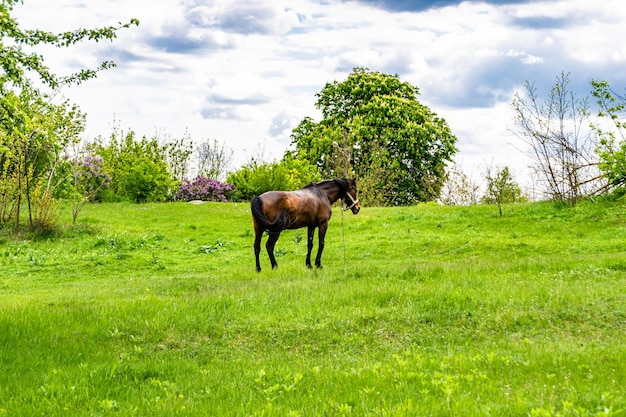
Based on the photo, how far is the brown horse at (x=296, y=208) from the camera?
51.3 ft

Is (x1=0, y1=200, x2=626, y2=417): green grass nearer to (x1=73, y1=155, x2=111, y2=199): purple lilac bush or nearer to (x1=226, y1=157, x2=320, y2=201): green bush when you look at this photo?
(x1=73, y1=155, x2=111, y2=199): purple lilac bush

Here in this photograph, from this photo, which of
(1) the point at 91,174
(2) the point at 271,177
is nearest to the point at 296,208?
(2) the point at 271,177

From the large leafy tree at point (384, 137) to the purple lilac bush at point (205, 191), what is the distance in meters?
6.37

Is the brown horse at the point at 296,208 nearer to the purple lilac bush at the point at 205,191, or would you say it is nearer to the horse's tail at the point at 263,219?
the horse's tail at the point at 263,219

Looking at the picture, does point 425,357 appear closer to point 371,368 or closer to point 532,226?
point 371,368

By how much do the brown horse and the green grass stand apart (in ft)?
3.51

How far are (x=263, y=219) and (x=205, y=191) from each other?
26.9 metres

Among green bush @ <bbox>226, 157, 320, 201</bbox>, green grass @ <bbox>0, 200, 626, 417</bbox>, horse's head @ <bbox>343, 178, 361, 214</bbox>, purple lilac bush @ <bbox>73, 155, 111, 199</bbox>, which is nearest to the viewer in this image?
green grass @ <bbox>0, 200, 626, 417</bbox>

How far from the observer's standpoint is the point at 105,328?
1042cm

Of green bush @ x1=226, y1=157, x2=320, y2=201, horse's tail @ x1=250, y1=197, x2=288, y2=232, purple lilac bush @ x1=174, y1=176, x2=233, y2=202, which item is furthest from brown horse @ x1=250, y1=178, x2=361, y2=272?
purple lilac bush @ x1=174, y1=176, x2=233, y2=202

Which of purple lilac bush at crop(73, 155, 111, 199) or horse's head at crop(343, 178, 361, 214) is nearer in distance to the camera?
horse's head at crop(343, 178, 361, 214)

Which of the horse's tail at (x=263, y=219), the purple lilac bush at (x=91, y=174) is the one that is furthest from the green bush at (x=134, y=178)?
the horse's tail at (x=263, y=219)

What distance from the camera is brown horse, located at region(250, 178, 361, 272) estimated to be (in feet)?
51.3

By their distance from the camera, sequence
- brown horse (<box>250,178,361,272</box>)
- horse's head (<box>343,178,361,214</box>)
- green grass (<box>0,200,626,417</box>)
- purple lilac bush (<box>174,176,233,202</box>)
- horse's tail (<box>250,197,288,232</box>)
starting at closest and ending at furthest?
green grass (<box>0,200,626,417</box>) → horse's tail (<box>250,197,288,232</box>) → brown horse (<box>250,178,361,272</box>) → horse's head (<box>343,178,361,214</box>) → purple lilac bush (<box>174,176,233,202</box>)
